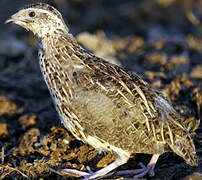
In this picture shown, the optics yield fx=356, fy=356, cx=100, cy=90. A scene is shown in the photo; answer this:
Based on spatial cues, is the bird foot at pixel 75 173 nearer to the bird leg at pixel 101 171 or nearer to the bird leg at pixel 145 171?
the bird leg at pixel 101 171

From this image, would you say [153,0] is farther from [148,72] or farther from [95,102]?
[95,102]

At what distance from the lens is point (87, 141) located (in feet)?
18.1

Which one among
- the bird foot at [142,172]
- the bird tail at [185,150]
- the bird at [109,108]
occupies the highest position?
the bird at [109,108]

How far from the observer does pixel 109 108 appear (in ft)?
17.2

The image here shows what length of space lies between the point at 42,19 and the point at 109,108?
191cm

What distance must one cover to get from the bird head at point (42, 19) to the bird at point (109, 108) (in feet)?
0.05

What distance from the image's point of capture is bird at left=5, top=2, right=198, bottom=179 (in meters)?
5.19

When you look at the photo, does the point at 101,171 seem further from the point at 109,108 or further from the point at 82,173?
the point at 109,108

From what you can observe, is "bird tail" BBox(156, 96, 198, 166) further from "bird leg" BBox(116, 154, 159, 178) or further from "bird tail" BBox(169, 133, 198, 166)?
"bird leg" BBox(116, 154, 159, 178)

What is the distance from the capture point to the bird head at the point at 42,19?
5875mm

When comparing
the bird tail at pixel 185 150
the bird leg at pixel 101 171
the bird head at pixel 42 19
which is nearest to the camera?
the bird tail at pixel 185 150

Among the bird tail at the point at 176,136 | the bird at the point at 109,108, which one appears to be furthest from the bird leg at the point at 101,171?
the bird tail at the point at 176,136

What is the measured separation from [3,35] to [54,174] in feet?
24.3

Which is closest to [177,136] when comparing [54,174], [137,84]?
[137,84]
